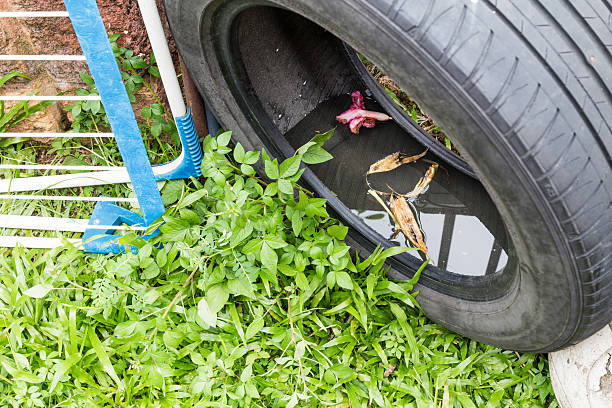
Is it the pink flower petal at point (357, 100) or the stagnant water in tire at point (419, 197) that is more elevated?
the pink flower petal at point (357, 100)

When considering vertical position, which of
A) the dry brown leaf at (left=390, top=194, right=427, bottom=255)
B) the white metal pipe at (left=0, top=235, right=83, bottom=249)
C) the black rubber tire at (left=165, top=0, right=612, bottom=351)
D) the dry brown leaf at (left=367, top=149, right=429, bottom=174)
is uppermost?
the black rubber tire at (left=165, top=0, right=612, bottom=351)

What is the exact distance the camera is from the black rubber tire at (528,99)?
1.16 m

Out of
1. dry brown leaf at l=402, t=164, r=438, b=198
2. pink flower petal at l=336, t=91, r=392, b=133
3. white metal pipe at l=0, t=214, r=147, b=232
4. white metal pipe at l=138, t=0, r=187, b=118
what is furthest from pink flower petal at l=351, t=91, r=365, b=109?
white metal pipe at l=0, t=214, r=147, b=232

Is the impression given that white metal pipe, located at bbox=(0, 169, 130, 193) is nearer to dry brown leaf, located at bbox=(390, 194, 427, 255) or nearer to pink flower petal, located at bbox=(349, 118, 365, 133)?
pink flower petal, located at bbox=(349, 118, 365, 133)

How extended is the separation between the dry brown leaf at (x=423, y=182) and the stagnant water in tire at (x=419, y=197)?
0.7 inches

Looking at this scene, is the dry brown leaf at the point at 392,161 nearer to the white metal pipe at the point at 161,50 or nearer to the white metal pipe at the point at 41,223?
the white metal pipe at the point at 161,50

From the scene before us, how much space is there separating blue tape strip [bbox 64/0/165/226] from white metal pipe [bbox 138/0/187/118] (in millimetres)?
155

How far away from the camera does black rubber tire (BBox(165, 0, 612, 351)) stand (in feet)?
3.79

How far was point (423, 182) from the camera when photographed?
214 centimetres

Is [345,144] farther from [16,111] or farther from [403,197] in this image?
[16,111]

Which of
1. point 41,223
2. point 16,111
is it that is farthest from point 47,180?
point 16,111

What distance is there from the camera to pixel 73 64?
2162mm

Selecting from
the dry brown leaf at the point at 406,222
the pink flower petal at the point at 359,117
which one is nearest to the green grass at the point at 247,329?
the dry brown leaf at the point at 406,222

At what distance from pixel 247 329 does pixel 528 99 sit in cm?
112
